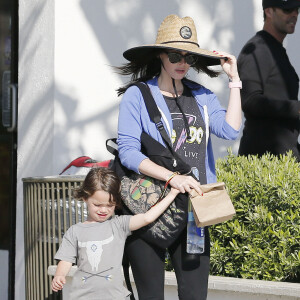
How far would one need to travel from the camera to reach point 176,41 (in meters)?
3.95

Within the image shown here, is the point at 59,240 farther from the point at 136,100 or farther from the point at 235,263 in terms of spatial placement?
the point at 136,100

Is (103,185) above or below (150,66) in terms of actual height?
below

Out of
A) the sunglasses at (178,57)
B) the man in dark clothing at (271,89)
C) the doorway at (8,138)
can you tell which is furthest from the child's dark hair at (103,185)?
the doorway at (8,138)

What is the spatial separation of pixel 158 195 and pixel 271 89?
6.26 ft

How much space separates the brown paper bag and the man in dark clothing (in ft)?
5.48

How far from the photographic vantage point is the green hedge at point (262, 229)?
4.80m

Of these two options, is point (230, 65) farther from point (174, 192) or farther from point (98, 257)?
point (98, 257)

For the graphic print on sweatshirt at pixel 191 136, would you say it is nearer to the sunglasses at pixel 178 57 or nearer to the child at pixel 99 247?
the sunglasses at pixel 178 57

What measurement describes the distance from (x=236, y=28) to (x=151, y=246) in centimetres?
329

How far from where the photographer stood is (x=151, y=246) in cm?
386

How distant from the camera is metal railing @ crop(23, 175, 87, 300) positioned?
17.1 ft

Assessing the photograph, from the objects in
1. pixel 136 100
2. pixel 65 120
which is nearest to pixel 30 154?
pixel 65 120

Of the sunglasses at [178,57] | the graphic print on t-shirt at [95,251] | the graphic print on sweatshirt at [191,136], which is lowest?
the graphic print on t-shirt at [95,251]

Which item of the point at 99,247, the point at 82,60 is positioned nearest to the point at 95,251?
the point at 99,247
